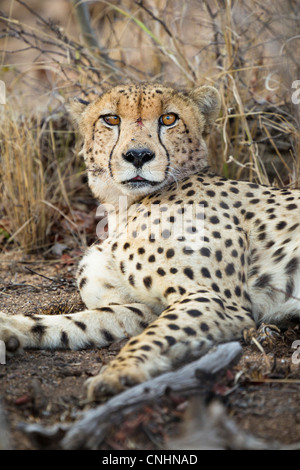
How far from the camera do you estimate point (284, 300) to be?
2.56m

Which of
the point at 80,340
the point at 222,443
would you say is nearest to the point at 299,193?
the point at 80,340

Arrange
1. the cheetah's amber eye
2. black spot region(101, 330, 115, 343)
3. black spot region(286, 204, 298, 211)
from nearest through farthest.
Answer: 1. black spot region(101, 330, 115, 343)
2. black spot region(286, 204, 298, 211)
3. the cheetah's amber eye

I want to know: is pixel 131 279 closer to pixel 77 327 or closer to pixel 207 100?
pixel 77 327

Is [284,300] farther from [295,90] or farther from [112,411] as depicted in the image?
[295,90]

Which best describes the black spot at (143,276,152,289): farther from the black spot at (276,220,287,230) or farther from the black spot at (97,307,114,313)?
the black spot at (276,220,287,230)

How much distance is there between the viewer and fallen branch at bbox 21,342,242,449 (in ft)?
5.21

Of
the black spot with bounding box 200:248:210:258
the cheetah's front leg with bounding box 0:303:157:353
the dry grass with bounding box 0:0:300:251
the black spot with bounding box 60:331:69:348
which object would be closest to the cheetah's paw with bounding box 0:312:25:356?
the cheetah's front leg with bounding box 0:303:157:353

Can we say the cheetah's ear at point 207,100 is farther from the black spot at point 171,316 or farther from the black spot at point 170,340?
the black spot at point 170,340

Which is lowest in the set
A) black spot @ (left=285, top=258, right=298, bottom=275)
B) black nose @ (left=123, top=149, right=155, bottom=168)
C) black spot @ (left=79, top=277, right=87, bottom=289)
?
black spot @ (left=79, top=277, right=87, bottom=289)

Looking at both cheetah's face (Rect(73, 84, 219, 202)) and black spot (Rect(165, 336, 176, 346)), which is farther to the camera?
cheetah's face (Rect(73, 84, 219, 202))

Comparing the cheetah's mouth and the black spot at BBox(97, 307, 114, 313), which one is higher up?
the cheetah's mouth

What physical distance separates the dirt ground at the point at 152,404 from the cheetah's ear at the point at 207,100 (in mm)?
1181

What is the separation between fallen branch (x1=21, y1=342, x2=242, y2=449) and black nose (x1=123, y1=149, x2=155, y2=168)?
1057mm

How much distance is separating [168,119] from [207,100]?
0.95 ft
